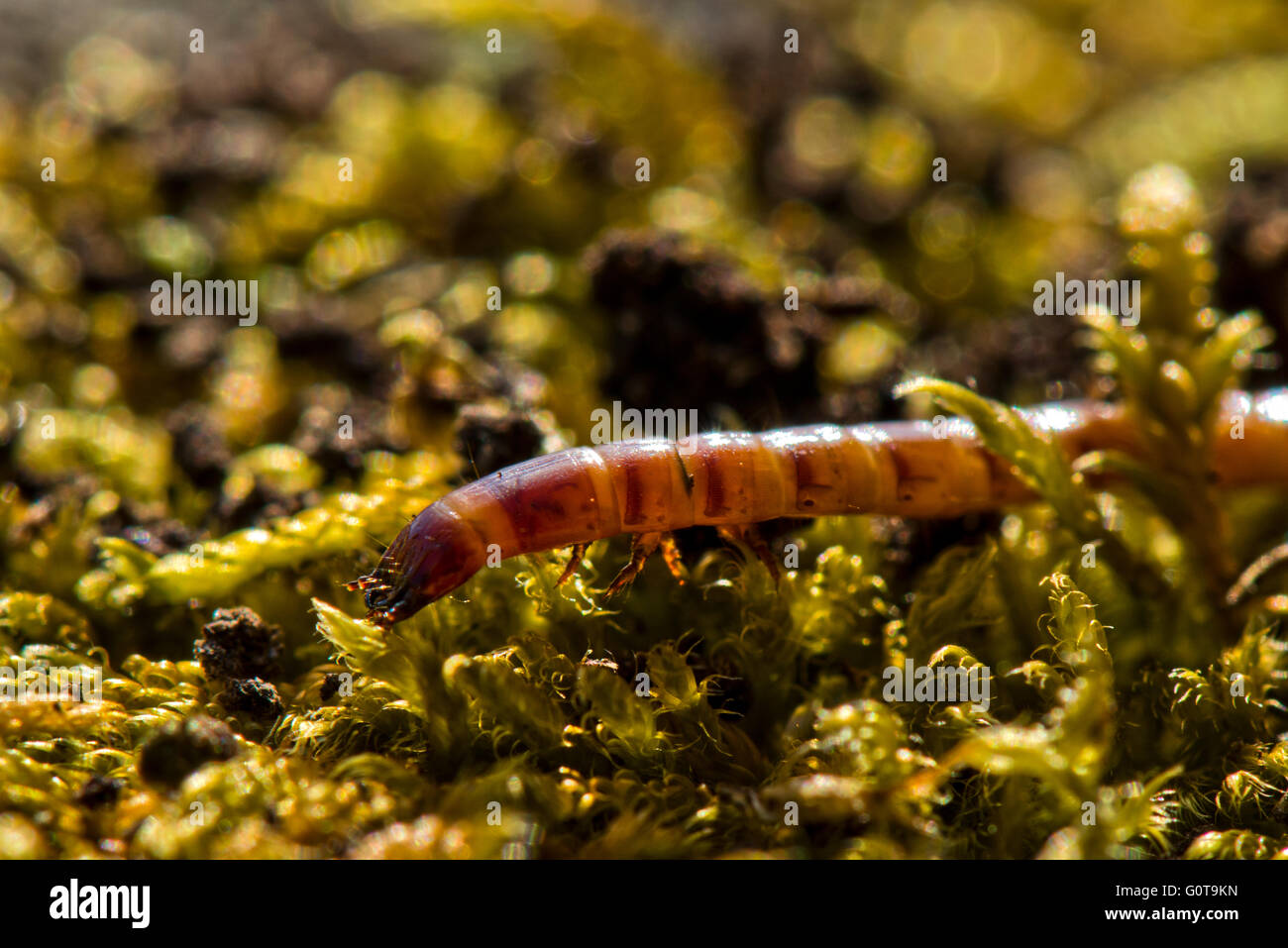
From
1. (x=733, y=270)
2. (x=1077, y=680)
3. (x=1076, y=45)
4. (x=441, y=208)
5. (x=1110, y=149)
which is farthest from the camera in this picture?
(x=1076, y=45)

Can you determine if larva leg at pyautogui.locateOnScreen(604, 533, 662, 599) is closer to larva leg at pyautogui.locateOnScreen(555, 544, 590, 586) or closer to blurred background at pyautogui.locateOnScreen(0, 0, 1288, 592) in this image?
larva leg at pyautogui.locateOnScreen(555, 544, 590, 586)

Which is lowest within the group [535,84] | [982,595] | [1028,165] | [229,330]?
[982,595]

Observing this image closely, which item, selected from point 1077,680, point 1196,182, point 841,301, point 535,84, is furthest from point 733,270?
point 1196,182

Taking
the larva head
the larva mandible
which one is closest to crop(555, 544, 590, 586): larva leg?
the larva mandible

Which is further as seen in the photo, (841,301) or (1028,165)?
(1028,165)

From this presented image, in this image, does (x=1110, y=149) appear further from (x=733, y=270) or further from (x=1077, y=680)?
(x=1077, y=680)

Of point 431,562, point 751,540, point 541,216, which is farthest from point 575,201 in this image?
point 431,562
